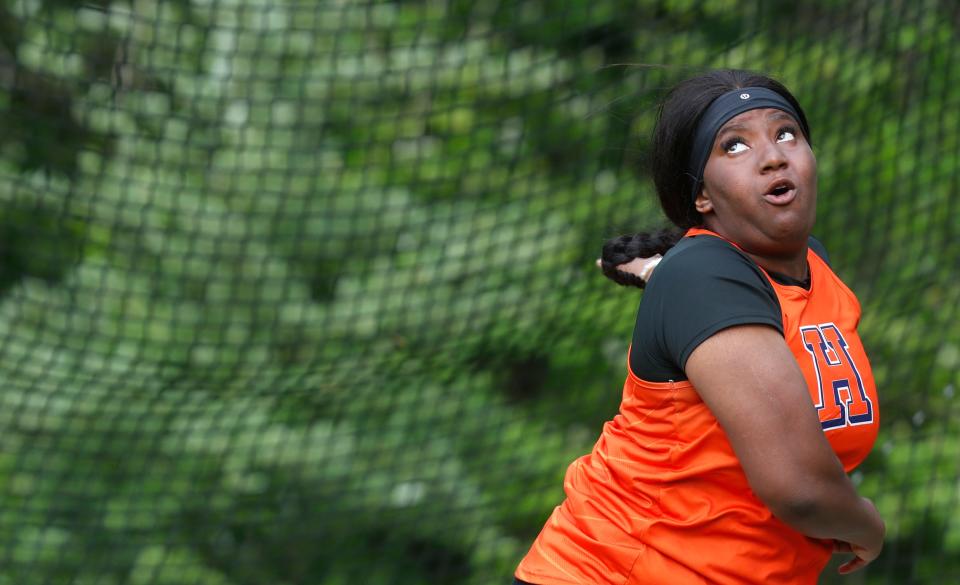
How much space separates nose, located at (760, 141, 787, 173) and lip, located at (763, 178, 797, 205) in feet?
0.06

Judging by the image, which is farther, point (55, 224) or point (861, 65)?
point (55, 224)

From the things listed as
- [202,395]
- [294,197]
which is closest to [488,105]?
[294,197]

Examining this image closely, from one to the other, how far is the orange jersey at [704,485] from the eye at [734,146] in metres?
0.10

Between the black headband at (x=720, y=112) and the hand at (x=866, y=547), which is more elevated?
the black headband at (x=720, y=112)

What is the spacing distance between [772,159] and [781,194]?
0.14 feet

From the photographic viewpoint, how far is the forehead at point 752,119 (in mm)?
1431

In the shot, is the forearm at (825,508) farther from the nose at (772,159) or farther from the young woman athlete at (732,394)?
the nose at (772,159)

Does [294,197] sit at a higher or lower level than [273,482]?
higher

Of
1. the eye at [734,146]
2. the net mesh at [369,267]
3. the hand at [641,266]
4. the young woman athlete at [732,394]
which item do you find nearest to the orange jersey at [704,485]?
the young woman athlete at [732,394]

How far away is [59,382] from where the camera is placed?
2869mm

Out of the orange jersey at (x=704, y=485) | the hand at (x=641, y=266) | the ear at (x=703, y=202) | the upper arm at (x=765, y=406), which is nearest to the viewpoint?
the upper arm at (x=765, y=406)

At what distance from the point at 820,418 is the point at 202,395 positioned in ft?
6.29

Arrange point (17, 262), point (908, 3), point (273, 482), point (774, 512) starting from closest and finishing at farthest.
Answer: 1. point (774, 512)
2. point (908, 3)
3. point (273, 482)
4. point (17, 262)

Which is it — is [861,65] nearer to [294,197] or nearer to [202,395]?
[294,197]
